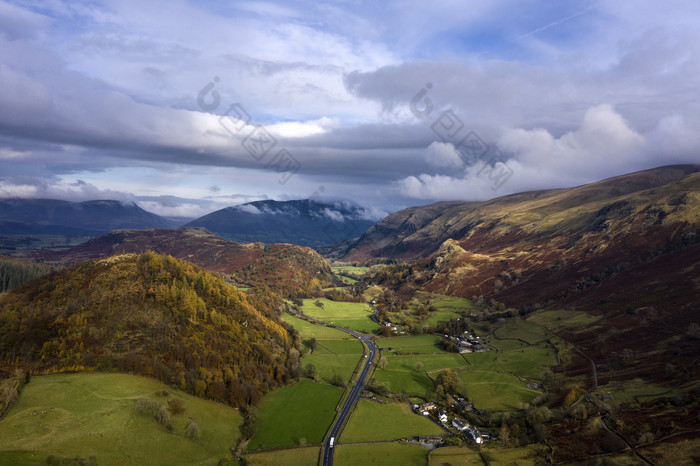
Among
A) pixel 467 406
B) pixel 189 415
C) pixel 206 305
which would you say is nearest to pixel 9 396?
pixel 189 415

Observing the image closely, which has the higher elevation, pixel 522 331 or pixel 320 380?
pixel 522 331

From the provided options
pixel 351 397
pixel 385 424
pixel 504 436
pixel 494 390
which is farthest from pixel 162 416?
pixel 494 390

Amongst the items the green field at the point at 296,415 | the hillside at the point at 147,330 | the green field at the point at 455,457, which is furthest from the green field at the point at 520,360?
the hillside at the point at 147,330

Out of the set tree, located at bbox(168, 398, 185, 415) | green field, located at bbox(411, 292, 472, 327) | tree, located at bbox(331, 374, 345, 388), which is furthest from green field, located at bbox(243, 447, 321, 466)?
green field, located at bbox(411, 292, 472, 327)

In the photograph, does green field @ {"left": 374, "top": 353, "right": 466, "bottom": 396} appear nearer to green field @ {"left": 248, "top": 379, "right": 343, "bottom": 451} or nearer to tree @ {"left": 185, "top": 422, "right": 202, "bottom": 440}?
green field @ {"left": 248, "top": 379, "right": 343, "bottom": 451}

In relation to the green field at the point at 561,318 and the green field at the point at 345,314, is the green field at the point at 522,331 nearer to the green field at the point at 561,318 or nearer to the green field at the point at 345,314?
the green field at the point at 561,318

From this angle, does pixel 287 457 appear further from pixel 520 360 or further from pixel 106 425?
pixel 520 360
